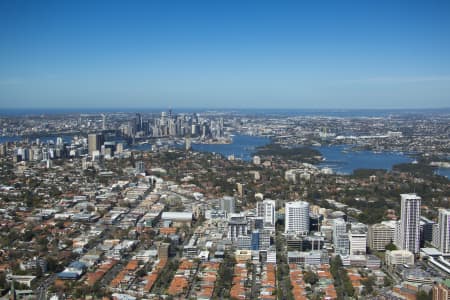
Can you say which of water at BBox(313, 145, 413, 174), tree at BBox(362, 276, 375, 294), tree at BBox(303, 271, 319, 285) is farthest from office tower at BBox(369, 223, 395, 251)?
water at BBox(313, 145, 413, 174)

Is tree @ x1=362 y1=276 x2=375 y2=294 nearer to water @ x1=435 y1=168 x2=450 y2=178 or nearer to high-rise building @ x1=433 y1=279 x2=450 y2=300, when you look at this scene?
high-rise building @ x1=433 y1=279 x2=450 y2=300

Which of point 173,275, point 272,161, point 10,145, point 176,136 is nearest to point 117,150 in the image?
point 10,145

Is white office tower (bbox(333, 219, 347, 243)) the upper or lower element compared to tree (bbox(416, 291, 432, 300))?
upper

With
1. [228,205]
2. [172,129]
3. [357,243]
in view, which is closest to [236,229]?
[228,205]

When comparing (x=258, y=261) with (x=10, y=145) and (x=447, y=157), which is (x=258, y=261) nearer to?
(x=447, y=157)

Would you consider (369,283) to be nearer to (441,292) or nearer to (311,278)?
(311,278)

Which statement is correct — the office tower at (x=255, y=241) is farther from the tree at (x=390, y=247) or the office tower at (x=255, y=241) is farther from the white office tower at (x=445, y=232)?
the white office tower at (x=445, y=232)

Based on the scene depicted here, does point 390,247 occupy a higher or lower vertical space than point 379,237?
lower
